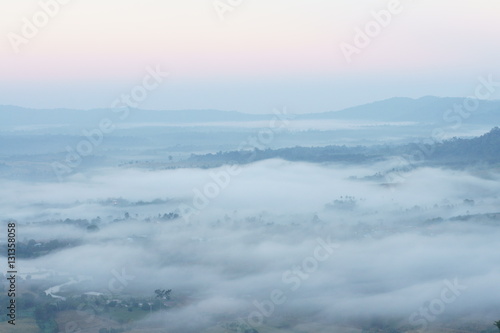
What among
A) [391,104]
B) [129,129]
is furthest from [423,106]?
[129,129]

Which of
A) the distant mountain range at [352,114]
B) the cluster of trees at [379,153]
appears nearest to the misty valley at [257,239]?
the cluster of trees at [379,153]

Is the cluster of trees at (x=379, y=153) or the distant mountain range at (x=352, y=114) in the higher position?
the distant mountain range at (x=352, y=114)

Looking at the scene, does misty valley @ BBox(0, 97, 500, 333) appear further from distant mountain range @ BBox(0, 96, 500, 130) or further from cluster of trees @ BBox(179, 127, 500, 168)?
distant mountain range @ BBox(0, 96, 500, 130)

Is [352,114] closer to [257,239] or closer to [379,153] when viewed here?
[379,153]

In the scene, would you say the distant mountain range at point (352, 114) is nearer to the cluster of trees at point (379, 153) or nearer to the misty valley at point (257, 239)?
the cluster of trees at point (379, 153)

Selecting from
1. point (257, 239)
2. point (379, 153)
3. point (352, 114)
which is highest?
point (352, 114)

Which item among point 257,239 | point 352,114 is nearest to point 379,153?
point 257,239
